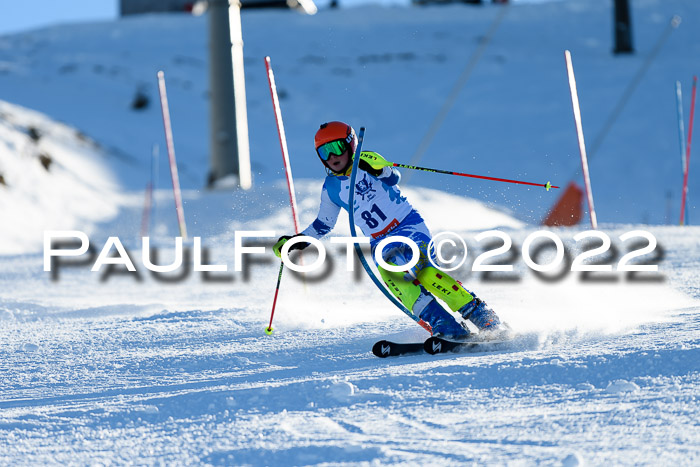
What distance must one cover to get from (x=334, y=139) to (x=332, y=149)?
6cm

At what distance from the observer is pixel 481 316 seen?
4316mm

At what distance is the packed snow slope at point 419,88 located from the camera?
16312mm

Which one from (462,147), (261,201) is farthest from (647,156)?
(261,201)

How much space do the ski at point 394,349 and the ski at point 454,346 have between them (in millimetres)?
73

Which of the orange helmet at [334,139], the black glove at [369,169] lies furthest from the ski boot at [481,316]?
the orange helmet at [334,139]

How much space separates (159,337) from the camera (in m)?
5.02

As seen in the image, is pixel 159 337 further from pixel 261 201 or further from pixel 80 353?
pixel 261 201

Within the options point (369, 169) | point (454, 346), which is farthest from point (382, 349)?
point (369, 169)

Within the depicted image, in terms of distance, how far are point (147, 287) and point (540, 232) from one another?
12.5 ft

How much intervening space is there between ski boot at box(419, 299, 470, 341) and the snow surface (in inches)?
10.8

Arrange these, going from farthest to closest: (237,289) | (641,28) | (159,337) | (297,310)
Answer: (641,28) → (237,289) → (297,310) → (159,337)

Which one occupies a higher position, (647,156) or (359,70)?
(359,70)

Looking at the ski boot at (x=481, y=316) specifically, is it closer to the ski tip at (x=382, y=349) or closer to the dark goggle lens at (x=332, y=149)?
the ski tip at (x=382, y=349)

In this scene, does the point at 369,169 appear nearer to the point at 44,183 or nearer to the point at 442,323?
the point at 442,323
